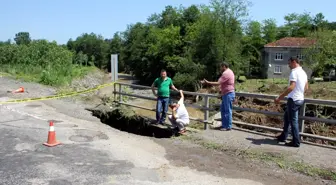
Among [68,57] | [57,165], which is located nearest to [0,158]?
[57,165]

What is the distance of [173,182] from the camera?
5277mm

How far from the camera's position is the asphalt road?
5328 millimetres

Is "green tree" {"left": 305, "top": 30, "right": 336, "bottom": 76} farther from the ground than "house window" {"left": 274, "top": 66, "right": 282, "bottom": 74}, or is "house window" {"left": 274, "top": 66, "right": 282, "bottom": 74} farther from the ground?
"green tree" {"left": 305, "top": 30, "right": 336, "bottom": 76}

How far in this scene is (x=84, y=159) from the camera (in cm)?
630

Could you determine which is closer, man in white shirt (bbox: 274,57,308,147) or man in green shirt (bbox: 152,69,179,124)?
man in white shirt (bbox: 274,57,308,147)

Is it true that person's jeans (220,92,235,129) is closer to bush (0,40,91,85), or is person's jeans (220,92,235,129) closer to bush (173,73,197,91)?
bush (0,40,91,85)

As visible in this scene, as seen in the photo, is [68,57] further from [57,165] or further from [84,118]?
[57,165]

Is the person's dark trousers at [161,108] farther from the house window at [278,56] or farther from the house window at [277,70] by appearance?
the house window at [278,56]

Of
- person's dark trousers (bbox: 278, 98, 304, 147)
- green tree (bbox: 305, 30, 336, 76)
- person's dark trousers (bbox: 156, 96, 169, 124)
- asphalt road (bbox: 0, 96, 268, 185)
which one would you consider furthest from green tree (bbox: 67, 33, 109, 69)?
person's dark trousers (bbox: 278, 98, 304, 147)

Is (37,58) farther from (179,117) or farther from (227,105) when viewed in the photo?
(227,105)

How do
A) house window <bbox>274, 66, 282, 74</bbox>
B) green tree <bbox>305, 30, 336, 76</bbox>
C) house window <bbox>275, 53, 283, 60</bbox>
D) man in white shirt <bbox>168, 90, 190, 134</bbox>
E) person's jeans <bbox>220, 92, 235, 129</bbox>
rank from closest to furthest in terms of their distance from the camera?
1. person's jeans <bbox>220, 92, 235, 129</bbox>
2. man in white shirt <bbox>168, 90, 190, 134</bbox>
3. green tree <bbox>305, 30, 336, 76</bbox>
4. house window <bbox>274, 66, 282, 74</bbox>
5. house window <bbox>275, 53, 283, 60</bbox>

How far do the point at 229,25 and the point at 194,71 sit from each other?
888 centimetres

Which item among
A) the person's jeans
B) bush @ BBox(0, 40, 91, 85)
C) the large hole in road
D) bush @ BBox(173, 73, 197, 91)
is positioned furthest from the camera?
bush @ BBox(173, 73, 197, 91)

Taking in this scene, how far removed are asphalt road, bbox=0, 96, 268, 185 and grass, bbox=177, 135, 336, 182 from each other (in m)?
1.07
